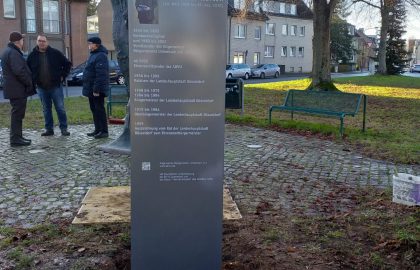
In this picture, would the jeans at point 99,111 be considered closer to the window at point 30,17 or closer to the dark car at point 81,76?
the dark car at point 81,76

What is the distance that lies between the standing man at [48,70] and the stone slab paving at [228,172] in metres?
0.77

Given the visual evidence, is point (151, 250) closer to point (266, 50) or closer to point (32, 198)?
point (32, 198)

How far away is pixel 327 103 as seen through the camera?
10562mm

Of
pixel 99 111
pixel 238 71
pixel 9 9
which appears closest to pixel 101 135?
pixel 99 111

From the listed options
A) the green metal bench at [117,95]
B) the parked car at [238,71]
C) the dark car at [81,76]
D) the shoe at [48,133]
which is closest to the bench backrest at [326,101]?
the green metal bench at [117,95]

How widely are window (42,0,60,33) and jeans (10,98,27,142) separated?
104 ft

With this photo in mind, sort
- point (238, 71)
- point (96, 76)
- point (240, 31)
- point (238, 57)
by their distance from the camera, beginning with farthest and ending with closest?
point (240, 31) → point (238, 57) → point (238, 71) → point (96, 76)

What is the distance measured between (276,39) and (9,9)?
3328cm

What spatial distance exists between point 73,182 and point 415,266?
163 inches

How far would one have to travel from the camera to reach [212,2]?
3.07 metres

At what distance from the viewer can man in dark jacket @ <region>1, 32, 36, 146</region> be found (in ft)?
26.9

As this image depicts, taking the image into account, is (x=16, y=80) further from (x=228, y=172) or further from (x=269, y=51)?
(x=269, y=51)

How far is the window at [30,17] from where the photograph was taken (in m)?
36.7

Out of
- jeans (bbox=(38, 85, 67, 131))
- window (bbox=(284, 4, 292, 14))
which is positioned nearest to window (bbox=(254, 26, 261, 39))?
window (bbox=(284, 4, 292, 14))
